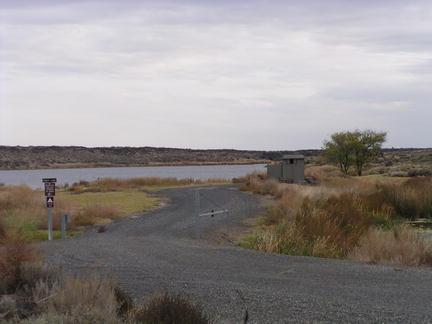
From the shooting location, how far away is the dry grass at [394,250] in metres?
14.9

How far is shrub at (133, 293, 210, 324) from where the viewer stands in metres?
8.24

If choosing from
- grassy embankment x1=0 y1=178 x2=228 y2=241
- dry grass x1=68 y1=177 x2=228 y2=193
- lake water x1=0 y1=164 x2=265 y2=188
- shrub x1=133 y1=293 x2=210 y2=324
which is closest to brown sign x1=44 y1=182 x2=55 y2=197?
grassy embankment x1=0 y1=178 x2=228 y2=241

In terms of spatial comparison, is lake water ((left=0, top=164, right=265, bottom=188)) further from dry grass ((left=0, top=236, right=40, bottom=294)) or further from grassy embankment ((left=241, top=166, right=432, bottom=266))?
dry grass ((left=0, top=236, right=40, bottom=294))

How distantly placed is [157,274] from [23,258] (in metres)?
2.75

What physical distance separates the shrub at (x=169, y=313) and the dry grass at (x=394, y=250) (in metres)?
7.31

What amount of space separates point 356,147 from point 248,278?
56.0 metres

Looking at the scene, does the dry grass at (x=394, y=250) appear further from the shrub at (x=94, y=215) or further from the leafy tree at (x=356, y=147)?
the leafy tree at (x=356, y=147)

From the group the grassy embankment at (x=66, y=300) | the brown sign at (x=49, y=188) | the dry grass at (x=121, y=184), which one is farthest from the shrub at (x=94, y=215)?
the dry grass at (x=121, y=184)

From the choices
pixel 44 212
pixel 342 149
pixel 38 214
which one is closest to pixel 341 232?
pixel 38 214

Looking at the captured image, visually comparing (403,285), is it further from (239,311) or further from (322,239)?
(322,239)

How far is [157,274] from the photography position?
1278 cm

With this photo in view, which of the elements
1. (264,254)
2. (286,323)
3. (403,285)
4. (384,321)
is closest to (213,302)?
(286,323)

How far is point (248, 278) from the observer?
12438 millimetres

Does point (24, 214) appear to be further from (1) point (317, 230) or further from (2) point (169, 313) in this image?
(2) point (169, 313)
